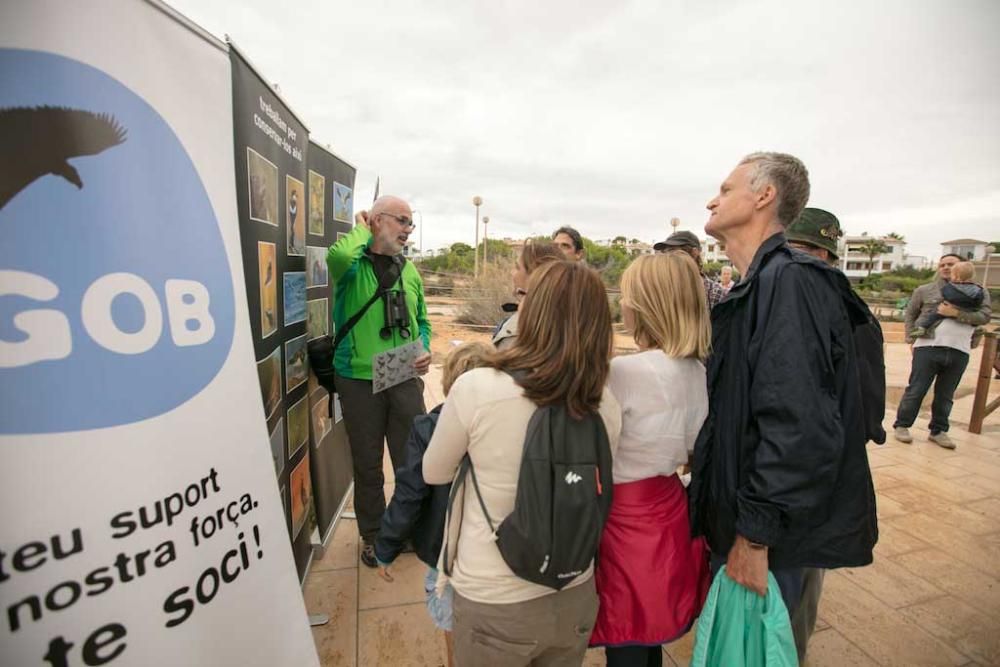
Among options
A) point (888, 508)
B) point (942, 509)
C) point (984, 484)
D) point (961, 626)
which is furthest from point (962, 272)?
point (961, 626)

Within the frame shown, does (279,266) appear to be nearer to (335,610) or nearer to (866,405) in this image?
(335,610)

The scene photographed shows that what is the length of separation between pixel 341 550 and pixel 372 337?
4.65ft

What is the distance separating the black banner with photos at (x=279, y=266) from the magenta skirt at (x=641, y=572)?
146 centimetres

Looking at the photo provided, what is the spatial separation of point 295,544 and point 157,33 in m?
2.23

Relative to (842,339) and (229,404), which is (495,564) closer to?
(229,404)

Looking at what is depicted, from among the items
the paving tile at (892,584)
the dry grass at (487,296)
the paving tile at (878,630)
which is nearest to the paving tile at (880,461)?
the paving tile at (892,584)

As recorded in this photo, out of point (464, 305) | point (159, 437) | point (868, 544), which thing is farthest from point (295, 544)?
point (464, 305)

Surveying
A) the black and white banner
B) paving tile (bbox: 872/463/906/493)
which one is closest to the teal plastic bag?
the black and white banner

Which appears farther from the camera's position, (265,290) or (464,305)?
(464,305)

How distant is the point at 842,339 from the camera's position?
1403 mm

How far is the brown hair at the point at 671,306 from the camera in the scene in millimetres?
1561

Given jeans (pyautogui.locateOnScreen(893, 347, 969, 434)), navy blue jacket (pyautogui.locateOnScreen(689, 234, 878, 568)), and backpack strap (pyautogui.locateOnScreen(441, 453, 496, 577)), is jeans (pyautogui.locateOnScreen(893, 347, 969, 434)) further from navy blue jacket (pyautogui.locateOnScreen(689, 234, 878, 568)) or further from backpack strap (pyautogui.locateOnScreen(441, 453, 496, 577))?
backpack strap (pyautogui.locateOnScreen(441, 453, 496, 577))

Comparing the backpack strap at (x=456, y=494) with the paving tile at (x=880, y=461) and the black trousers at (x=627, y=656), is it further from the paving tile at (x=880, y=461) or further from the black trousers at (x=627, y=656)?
the paving tile at (x=880, y=461)

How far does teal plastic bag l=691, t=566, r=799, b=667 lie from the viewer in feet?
4.59
